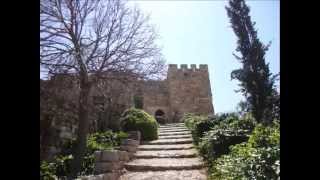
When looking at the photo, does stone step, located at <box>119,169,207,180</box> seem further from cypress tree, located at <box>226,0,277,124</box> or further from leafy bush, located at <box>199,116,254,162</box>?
cypress tree, located at <box>226,0,277,124</box>

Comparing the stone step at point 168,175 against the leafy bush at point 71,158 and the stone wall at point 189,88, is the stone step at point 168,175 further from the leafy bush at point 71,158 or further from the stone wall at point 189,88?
the stone wall at point 189,88

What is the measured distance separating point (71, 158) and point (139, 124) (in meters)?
4.70

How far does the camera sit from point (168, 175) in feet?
26.2

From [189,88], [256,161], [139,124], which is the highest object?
[189,88]

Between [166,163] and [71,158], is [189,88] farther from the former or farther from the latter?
[71,158]

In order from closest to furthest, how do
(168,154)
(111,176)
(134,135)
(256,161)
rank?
1. (256,161)
2. (111,176)
3. (168,154)
4. (134,135)

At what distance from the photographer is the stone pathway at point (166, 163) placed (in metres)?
8.06

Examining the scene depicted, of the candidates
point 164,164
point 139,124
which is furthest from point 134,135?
point 164,164

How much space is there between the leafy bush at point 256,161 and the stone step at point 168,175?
1.24ft
